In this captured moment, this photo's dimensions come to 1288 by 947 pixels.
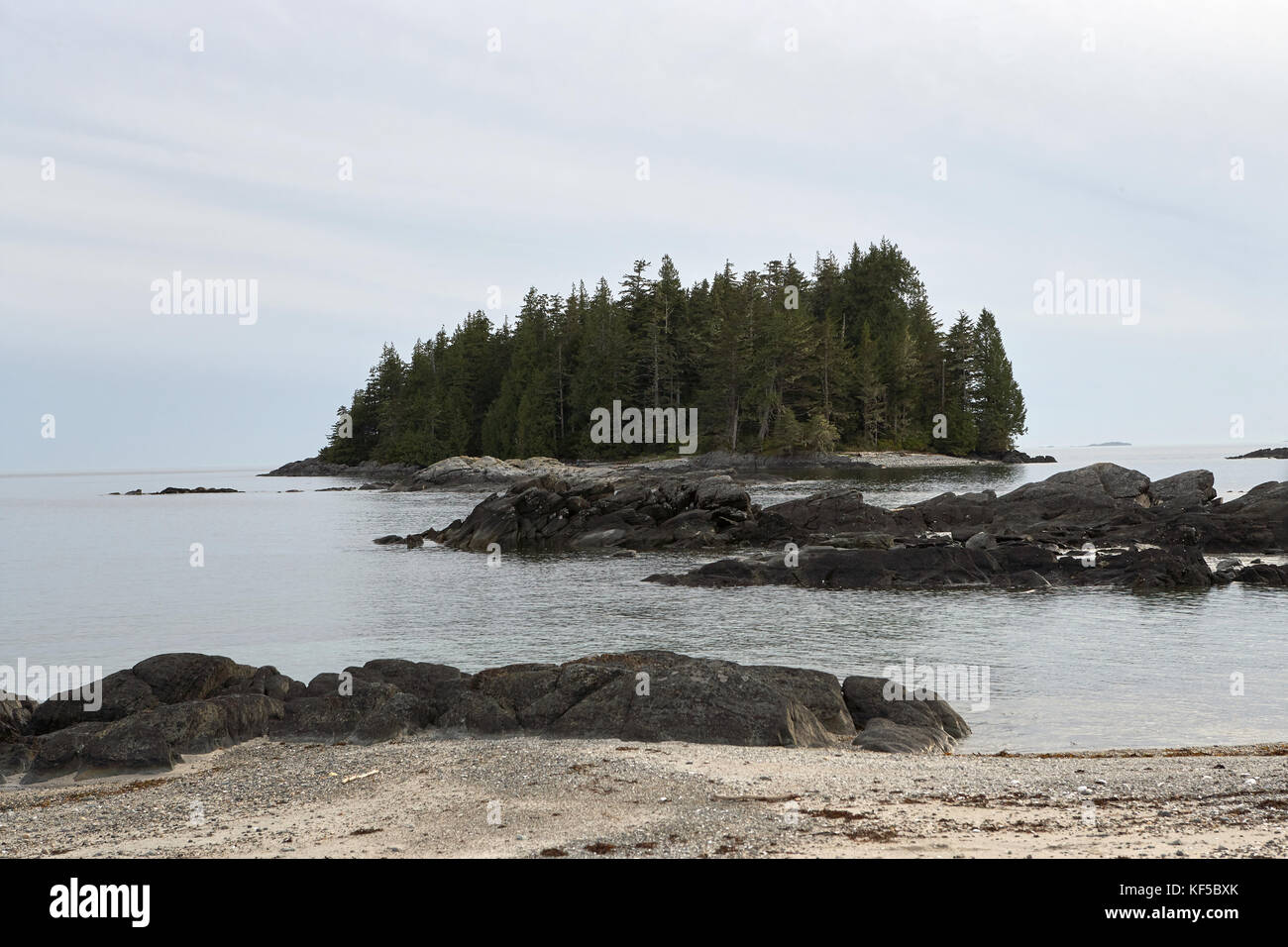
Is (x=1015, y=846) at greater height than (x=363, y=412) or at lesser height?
lesser

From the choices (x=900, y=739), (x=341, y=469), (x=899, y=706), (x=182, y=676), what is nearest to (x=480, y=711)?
(x=182, y=676)

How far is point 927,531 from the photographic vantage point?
136 feet

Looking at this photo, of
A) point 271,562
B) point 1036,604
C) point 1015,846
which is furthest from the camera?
point 271,562

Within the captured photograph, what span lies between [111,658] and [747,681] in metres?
16.7

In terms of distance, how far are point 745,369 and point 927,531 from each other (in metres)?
65.1

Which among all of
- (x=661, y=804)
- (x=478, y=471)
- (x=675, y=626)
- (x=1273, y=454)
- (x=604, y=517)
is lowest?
(x=675, y=626)

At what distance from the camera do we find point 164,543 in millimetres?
53781

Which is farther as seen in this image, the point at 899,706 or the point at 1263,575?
the point at 1263,575

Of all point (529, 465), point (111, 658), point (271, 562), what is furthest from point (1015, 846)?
point (529, 465)

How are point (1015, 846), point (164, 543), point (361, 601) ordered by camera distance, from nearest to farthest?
point (1015, 846)
point (361, 601)
point (164, 543)

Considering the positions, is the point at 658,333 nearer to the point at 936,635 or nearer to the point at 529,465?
the point at 529,465

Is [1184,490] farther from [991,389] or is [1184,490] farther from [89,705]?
[991,389]

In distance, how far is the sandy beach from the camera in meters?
7.66

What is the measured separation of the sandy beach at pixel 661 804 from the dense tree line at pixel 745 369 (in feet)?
313
